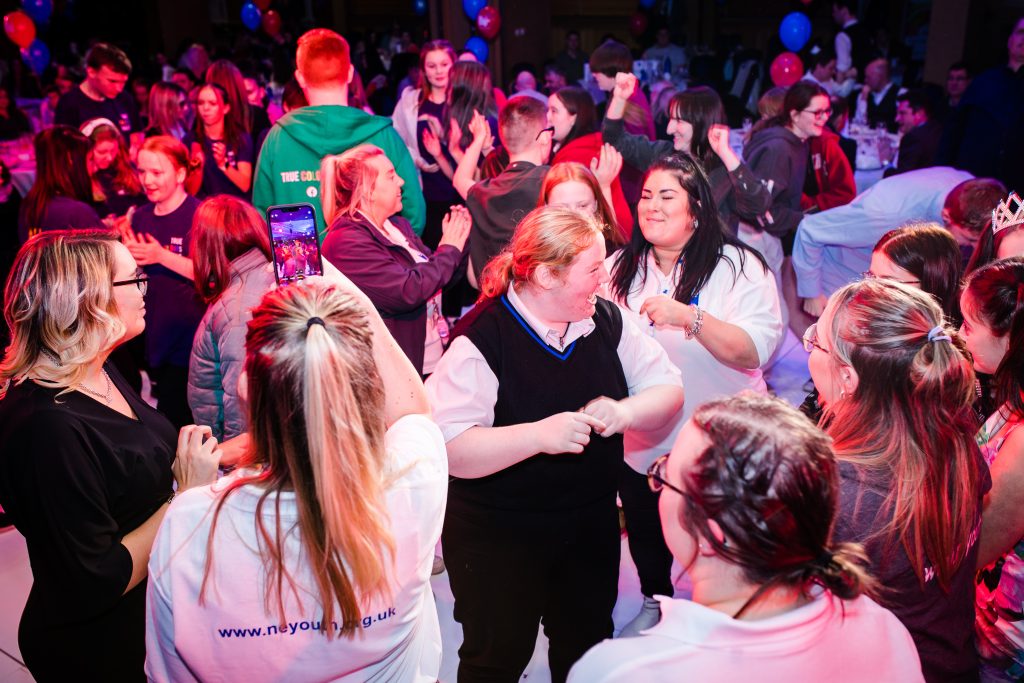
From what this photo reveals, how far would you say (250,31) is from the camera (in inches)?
516

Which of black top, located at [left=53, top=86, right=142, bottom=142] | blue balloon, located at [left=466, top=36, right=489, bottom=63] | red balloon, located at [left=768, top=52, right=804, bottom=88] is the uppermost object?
blue balloon, located at [left=466, top=36, right=489, bottom=63]

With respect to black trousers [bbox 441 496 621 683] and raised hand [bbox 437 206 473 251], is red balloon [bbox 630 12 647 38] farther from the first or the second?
black trousers [bbox 441 496 621 683]

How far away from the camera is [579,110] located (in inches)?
157

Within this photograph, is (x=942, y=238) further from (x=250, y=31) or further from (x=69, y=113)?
(x=250, y=31)

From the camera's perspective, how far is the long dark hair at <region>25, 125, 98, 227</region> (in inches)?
127

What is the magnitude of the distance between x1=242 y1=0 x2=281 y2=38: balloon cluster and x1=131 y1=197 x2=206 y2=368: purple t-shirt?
31.2 feet

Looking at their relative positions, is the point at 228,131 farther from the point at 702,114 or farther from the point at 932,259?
the point at 932,259

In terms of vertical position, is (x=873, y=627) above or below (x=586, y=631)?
above

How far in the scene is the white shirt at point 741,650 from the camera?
37.4 inches

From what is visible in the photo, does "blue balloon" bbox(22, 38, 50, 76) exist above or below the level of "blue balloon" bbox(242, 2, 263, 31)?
below

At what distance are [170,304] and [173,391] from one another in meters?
0.38

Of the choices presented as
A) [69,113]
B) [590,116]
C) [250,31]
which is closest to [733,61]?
[590,116]

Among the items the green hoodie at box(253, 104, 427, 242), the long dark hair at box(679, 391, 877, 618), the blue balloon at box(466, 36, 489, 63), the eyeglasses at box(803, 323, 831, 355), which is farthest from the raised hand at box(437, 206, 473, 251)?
the blue balloon at box(466, 36, 489, 63)

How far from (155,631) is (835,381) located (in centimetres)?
139
